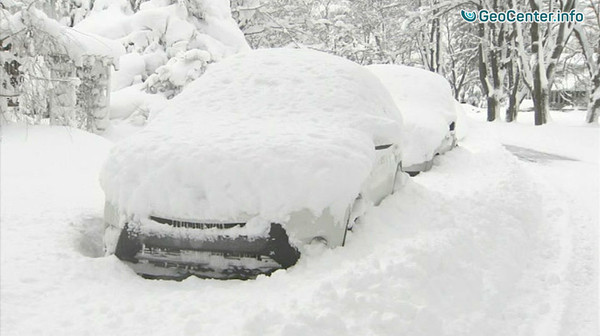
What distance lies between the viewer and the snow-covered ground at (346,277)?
10.9 ft

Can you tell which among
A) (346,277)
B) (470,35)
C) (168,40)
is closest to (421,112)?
(346,277)

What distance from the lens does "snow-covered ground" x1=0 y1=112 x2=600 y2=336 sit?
3.33 metres

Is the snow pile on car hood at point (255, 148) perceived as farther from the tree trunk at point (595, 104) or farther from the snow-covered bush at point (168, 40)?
the tree trunk at point (595, 104)

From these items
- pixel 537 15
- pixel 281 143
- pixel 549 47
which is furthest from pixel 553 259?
pixel 549 47

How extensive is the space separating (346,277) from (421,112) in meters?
5.95

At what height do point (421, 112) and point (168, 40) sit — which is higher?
point (168, 40)

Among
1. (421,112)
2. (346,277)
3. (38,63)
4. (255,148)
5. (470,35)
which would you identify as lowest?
(346,277)

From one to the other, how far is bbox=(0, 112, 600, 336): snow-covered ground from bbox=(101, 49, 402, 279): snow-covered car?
0.15m

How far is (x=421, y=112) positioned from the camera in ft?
30.2

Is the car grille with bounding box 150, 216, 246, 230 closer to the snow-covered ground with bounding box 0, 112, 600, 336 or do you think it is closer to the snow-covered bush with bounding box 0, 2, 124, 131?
the snow-covered ground with bounding box 0, 112, 600, 336

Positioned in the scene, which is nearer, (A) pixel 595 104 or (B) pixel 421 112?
(B) pixel 421 112

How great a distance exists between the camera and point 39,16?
8.16 metres

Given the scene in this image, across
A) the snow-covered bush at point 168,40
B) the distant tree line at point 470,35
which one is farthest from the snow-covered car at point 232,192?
the distant tree line at point 470,35

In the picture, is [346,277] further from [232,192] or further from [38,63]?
[38,63]
